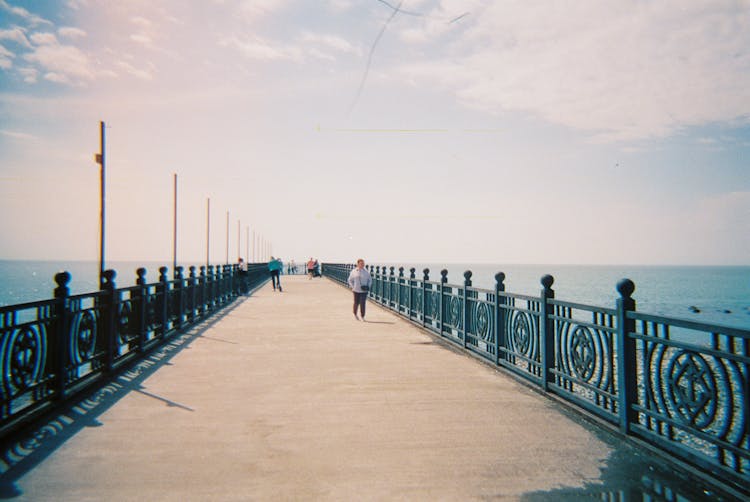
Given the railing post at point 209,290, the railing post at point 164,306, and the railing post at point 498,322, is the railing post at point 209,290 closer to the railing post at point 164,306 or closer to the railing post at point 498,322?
the railing post at point 164,306

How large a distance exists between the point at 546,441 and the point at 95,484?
12.9ft

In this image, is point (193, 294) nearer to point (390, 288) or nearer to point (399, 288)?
point (399, 288)

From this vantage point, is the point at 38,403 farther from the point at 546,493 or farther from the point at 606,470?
the point at 606,470

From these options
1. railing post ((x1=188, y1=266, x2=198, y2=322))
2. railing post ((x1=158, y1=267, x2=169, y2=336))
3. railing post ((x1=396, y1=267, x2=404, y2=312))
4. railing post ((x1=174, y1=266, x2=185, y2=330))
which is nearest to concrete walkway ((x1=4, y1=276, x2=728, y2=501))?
railing post ((x1=158, y1=267, x2=169, y2=336))

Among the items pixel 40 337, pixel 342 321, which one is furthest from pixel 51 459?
pixel 342 321

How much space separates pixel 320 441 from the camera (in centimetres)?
497

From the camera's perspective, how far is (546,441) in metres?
5.03

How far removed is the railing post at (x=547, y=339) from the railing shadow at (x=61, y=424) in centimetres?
441

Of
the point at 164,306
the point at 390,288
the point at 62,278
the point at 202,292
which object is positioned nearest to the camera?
the point at 62,278

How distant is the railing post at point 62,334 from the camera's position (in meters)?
6.21

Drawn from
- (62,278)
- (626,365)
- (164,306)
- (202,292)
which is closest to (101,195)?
(202,292)

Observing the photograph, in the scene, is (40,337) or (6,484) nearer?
(6,484)

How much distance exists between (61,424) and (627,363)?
A: 5853mm

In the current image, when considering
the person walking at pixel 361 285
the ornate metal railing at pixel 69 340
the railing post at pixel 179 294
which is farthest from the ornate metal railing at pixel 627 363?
the railing post at pixel 179 294
